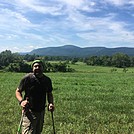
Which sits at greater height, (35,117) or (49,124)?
(35,117)

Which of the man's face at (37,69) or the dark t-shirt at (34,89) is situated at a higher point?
the man's face at (37,69)

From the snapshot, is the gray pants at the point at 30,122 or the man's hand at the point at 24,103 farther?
the gray pants at the point at 30,122

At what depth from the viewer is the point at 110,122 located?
498 inches

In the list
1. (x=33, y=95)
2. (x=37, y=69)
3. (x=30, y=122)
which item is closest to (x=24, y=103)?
(x=33, y=95)

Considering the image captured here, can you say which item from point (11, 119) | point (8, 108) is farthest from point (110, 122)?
point (8, 108)

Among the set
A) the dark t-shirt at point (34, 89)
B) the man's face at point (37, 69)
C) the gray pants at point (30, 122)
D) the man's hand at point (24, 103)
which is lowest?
the gray pants at point (30, 122)

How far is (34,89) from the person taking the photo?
705 centimetres

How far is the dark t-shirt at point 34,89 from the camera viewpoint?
7.02m

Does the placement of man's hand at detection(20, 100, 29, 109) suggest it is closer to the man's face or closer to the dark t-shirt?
the dark t-shirt

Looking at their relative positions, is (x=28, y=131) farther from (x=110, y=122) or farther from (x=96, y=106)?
(x=96, y=106)

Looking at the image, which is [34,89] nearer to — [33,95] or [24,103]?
[33,95]

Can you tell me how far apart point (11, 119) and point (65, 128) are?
8.86 feet

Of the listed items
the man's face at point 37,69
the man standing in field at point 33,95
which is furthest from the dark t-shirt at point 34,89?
Result: the man's face at point 37,69

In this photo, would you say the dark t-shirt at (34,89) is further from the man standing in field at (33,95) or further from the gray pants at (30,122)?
the gray pants at (30,122)
